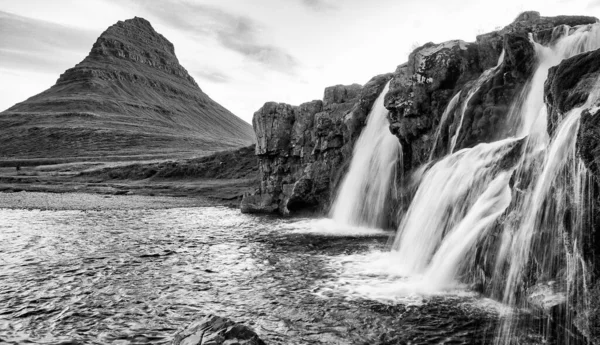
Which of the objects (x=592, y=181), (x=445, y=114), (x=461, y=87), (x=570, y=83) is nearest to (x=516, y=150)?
(x=570, y=83)

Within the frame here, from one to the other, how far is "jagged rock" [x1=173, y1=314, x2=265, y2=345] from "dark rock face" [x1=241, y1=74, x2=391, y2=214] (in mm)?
27977

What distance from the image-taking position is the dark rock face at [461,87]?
2306 centimetres

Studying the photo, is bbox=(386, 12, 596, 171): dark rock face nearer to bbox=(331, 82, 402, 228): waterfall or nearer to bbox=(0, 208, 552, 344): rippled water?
bbox=(331, 82, 402, 228): waterfall

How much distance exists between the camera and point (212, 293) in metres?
15.3

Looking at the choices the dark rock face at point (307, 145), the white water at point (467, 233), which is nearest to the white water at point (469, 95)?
the white water at point (467, 233)

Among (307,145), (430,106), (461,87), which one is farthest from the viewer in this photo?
(307,145)

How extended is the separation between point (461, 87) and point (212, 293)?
19782 millimetres

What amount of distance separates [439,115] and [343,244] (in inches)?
410

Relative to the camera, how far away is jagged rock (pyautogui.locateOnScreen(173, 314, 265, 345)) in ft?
29.1

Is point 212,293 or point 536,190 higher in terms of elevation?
point 536,190

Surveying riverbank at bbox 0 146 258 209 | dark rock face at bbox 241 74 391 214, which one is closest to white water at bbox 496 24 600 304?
dark rock face at bbox 241 74 391 214

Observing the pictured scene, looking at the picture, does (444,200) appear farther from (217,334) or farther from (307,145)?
(307,145)

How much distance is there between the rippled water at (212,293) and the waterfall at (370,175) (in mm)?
3751

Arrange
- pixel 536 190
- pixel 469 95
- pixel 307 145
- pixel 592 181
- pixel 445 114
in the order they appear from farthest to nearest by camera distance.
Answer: pixel 307 145 < pixel 445 114 < pixel 469 95 < pixel 536 190 < pixel 592 181
